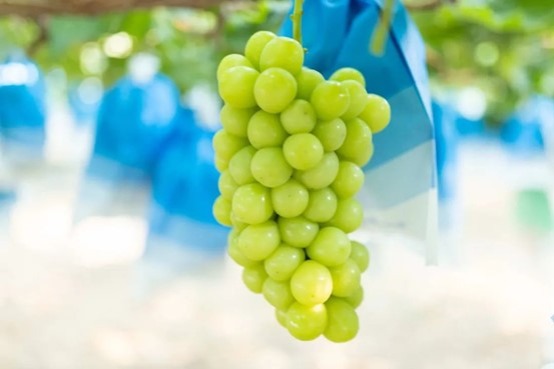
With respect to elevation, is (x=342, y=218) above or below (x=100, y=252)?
above

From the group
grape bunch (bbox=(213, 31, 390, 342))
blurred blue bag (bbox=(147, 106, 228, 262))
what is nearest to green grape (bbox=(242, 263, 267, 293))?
grape bunch (bbox=(213, 31, 390, 342))

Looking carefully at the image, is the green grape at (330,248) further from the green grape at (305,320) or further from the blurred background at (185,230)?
the blurred background at (185,230)

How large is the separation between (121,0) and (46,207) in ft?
2.06

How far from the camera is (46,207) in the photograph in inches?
43.4

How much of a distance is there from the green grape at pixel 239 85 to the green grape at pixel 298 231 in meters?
0.07

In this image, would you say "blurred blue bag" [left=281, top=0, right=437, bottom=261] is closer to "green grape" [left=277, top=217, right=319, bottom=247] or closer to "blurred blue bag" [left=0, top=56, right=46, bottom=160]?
"green grape" [left=277, top=217, right=319, bottom=247]

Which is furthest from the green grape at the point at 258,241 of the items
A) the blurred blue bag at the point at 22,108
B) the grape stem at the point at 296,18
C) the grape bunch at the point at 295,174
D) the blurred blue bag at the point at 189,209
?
the blurred blue bag at the point at 22,108

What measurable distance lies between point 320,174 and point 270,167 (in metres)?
0.03

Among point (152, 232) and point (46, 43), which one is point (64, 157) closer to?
point (46, 43)

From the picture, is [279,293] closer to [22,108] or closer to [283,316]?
[283,316]

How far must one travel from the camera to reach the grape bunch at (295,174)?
0.32m

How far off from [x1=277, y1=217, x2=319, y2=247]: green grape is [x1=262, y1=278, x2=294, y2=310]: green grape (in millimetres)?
24

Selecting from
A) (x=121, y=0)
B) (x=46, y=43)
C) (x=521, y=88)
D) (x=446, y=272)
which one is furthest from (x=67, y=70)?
(x=521, y=88)

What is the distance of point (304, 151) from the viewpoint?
31 centimetres
